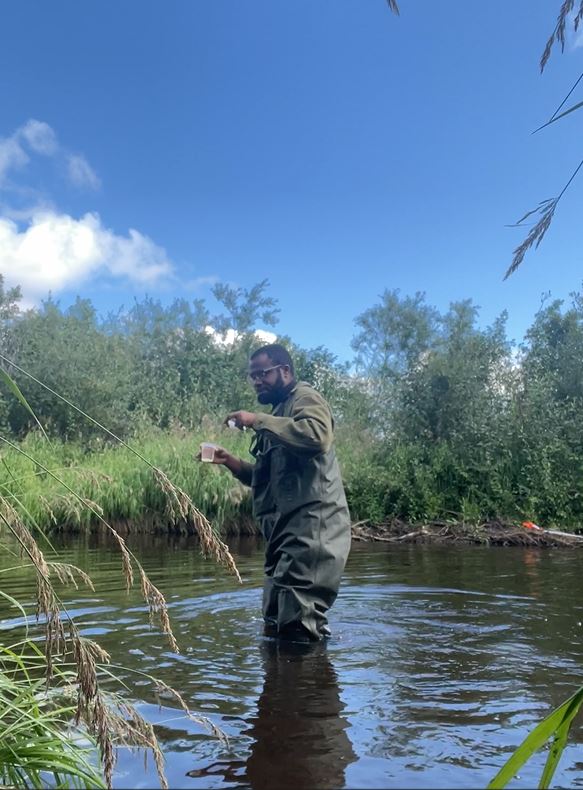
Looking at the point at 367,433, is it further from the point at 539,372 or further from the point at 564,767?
the point at 564,767

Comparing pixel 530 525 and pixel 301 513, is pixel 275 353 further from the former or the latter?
pixel 530 525

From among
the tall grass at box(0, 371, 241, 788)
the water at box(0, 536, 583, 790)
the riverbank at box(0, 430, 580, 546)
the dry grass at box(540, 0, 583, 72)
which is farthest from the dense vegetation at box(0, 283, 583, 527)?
the dry grass at box(540, 0, 583, 72)

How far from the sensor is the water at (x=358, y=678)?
2781mm

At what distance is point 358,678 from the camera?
398 centimetres

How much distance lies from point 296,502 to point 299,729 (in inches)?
71.5

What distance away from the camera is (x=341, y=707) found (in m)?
3.49

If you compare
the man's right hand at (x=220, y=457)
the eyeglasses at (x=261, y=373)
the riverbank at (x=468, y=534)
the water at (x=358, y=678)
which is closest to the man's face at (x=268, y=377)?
the eyeglasses at (x=261, y=373)

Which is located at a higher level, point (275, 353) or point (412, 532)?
point (275, 353)

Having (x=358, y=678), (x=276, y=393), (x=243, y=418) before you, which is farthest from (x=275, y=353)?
(x=358, y=678)

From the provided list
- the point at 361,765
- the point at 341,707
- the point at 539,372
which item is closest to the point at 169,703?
the point at 341,707

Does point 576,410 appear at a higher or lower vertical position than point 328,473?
higher

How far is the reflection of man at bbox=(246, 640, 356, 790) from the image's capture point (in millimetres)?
2684

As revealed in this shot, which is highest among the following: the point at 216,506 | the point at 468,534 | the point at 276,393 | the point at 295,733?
the point at 276,393

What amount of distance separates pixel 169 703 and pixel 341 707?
86 centimetres
